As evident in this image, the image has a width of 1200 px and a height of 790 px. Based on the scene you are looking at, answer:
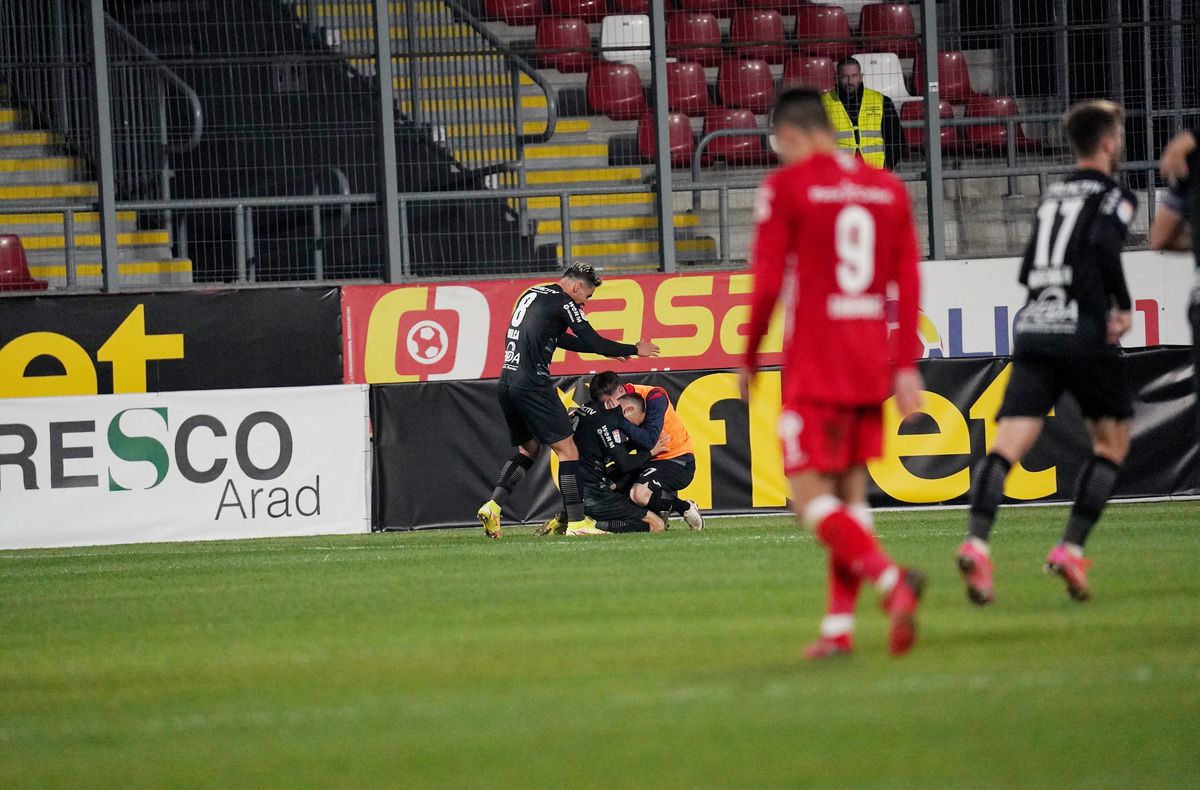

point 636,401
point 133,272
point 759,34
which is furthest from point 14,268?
point 759,34

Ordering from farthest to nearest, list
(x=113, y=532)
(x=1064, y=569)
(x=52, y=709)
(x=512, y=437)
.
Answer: (x=113, y=532) < (x=512, y=437) < (x=1064, y=569) < (x=52, y=709)

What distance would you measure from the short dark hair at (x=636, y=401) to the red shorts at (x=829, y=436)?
Answer: 8.19 meters

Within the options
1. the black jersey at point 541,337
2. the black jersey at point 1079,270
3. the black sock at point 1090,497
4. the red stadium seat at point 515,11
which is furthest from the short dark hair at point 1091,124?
the red stadium seat at point 515,11

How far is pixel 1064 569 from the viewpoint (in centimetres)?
745

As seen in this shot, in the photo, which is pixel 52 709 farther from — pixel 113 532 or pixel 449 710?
pixel 113 532

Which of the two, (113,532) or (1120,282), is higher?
(1120,282)

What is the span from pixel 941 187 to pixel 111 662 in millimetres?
12889

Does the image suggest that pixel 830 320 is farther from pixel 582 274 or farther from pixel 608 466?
pixel 608 466

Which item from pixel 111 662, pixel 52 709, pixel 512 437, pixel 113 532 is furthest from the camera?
pixel 113 532

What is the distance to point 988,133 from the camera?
61.9 feet

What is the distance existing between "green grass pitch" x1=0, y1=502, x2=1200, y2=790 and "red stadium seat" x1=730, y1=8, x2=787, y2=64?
30.2ft

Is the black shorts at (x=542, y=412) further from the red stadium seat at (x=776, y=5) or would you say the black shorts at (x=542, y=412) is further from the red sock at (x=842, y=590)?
the red sock at (x=842, y=590)

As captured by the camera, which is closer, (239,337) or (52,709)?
(52,709)

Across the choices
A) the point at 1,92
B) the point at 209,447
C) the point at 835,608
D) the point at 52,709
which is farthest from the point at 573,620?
the point at 1,92
